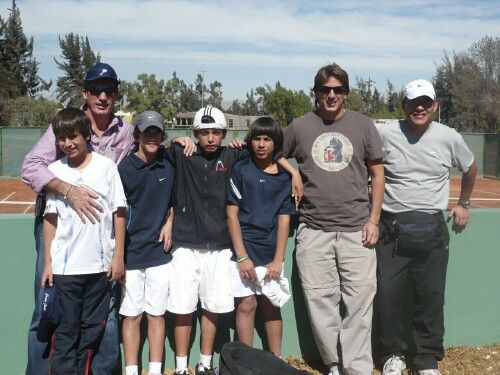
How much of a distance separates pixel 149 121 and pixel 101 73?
40cm

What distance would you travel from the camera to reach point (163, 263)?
3514 mm

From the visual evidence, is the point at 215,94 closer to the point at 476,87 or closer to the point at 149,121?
the point at 476,87

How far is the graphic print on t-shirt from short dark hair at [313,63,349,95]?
0.29 m

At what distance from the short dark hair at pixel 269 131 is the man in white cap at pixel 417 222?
731 millimetres

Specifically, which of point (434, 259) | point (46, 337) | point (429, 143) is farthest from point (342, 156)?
point (46, 337)

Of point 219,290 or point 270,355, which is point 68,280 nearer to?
point 219,290

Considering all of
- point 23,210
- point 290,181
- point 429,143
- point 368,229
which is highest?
point 429,143

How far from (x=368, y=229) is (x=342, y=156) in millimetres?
487

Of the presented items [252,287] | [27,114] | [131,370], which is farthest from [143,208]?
[27,114]

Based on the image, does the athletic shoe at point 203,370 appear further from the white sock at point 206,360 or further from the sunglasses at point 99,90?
the sunglasses at point 99,90

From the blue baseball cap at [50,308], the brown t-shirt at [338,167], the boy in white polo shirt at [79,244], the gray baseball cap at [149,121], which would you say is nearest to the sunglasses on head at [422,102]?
the brown t-shirt at [338,167]

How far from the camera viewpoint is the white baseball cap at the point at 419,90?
3596 mm

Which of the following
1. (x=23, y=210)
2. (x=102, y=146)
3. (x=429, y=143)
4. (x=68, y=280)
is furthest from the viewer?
(x=23, y=210)

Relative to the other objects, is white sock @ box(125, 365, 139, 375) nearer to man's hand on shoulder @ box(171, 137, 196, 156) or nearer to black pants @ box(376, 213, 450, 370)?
man's hand on shoulder @ box(171, 137, 196, 156)
